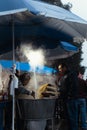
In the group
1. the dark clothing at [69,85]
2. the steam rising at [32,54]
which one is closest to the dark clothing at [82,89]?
the dark clothing at [69,85]

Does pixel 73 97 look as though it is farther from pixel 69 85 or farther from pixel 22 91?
pixel 22 91

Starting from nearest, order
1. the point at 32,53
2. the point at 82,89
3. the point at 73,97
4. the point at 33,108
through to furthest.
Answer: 1. the point at 33,108
2. the point at 73,97
3. the point at 82,89
4. the point at 32,53

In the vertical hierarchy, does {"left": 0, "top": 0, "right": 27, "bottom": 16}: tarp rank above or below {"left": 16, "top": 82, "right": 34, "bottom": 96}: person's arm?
above

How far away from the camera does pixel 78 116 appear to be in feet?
33.9

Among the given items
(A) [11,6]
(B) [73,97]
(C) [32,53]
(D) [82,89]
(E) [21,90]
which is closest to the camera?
(A) [11,6]

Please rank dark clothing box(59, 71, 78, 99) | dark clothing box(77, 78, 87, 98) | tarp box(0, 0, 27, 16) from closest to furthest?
1. tarp box(0, 0, 27, 16)
2. dark clothing box(59, 71, 78, 99)
3. dark clothing box(77, 78, 87, 98)

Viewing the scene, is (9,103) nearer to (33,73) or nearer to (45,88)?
(45,88)

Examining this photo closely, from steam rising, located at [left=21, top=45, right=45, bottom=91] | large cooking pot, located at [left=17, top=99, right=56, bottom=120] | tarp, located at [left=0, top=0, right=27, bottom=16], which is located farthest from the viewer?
steam rising, located at [left=21, top=45, right=45, bottom=91]

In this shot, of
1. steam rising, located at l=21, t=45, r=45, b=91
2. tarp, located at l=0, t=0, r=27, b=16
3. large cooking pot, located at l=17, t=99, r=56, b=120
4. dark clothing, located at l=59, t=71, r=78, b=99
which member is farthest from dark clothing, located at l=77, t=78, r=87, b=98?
tarp, located at l=0, t=0, r=27, b=16

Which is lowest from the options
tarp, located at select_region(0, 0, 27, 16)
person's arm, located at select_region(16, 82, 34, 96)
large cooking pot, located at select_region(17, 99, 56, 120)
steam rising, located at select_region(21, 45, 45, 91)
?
large cooking pot, located at select_region(17, 99, 56, 120)

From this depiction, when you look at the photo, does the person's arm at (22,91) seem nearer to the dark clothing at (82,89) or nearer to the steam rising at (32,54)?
the steam rising at (32,54)

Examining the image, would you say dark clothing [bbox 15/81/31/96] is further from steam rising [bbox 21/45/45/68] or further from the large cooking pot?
steam rising [bbox 21/45/45/68]

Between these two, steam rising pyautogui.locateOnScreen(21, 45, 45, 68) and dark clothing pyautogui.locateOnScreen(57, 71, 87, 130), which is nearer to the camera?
dark clothing pyautogui.locateOnScreen(57, 71, 87, 130)

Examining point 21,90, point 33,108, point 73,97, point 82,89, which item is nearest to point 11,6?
point 21,90
